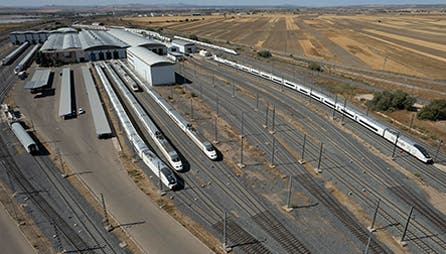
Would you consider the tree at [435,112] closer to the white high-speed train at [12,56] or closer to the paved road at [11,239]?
the paved road at [11,239]

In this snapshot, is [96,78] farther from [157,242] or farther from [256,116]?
[157,242]

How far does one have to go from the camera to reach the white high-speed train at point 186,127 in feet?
164

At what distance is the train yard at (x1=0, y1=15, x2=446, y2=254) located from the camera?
34.6m

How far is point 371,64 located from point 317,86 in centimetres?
4366

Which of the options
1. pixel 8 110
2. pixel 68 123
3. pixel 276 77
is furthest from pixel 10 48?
pixel 276 77

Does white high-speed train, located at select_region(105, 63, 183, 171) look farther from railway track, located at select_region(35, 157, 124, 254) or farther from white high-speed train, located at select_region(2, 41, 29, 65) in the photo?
white high-speed train, located at select_region(2, 41, 29, 65)

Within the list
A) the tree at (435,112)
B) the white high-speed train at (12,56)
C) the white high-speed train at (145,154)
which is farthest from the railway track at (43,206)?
the white high-speed train at (12,56)

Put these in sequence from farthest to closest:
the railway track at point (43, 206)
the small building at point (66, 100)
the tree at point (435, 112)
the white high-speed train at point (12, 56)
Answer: the white high-speed train at point (12, 56), the small building at point (66, 100), the tree at point (435, 112), the railway track at point (43, 206)

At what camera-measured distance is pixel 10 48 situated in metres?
153

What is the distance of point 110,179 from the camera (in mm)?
44562

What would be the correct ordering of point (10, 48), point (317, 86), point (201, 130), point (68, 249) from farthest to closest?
point (10, 48), point (317, 86), point (201, 130), point (68, 249)

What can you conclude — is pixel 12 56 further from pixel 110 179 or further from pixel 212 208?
pixel 212 208

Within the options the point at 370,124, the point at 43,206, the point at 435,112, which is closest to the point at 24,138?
the point at 43,206

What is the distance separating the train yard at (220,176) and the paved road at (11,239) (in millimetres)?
1996
